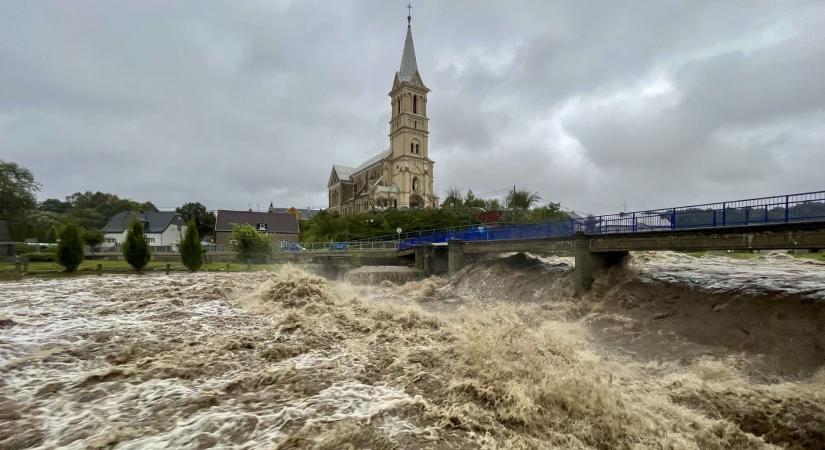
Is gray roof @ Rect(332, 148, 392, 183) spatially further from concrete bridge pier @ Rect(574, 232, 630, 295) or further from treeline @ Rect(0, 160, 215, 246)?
concrete bridge pier @ Rect(574, 232, 630, 295)

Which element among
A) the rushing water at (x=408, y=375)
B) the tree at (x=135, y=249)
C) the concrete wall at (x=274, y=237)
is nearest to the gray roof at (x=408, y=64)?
the concrete wall at (x=274, y=237)

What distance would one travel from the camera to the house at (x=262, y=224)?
71.4 meters

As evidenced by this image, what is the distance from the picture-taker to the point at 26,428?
17.2 feet

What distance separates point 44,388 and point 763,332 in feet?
61.5

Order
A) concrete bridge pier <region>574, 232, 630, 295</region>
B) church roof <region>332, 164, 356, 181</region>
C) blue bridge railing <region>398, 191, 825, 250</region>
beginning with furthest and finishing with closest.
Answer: church roof <region>332, 164, 356, 181</region>
concrete bridge pier <region>574, 232, 630, 295</region>
blue bridge railing <region>398, 191, 825, 250</region>

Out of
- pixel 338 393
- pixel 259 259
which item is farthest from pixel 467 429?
pixel 259 259

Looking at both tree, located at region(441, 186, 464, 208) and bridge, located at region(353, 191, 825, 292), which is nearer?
bridge, located at region(353, 191, 825, 292)

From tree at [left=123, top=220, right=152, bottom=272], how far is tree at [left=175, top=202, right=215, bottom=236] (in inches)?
2305

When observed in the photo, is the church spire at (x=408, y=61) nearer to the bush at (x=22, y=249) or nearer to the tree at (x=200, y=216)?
the tree at (x=200, y=216)

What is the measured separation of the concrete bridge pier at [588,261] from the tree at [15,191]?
6975 cm

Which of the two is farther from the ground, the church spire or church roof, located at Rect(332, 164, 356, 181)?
the church spire

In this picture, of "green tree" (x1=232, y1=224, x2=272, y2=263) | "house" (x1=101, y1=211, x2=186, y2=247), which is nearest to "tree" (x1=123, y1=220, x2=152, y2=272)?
"green tree" (x1=232, y1=224, x2=272, y2=263)

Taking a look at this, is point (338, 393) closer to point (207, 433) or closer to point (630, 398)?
point (207, 433)

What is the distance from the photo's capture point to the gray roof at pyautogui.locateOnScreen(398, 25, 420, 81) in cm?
9925
